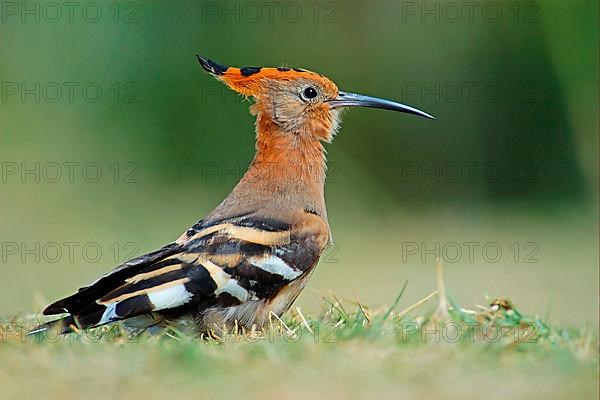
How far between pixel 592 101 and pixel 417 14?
4.90 feet

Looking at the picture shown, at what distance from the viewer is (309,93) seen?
403 centimetres

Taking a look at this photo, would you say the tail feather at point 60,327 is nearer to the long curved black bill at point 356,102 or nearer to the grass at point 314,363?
the grass at point 314,363

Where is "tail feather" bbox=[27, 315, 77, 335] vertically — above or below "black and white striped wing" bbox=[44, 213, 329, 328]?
below

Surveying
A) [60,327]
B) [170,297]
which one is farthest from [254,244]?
[60,327]

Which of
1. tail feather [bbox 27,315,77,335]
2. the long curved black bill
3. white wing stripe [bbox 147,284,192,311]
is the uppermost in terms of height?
the long curved black bill

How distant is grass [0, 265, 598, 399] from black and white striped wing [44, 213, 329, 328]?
0.32 feet

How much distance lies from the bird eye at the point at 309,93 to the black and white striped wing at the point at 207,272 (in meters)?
0.62

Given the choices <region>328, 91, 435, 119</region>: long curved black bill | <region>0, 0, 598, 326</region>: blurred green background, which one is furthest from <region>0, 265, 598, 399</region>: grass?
<region>0, 0, 598, 326</region>: blurred green background

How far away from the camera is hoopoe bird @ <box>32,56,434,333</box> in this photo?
3.15 meters

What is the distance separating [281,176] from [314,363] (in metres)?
1.32

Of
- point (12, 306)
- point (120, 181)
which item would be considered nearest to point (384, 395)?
point (12, 306)

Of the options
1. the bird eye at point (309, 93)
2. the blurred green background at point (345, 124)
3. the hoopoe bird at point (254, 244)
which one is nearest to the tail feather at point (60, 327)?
the hoopoe bird at point (254, 244)

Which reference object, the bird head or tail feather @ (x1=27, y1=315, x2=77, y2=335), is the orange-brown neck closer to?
the bird head

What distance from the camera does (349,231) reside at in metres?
7.57
